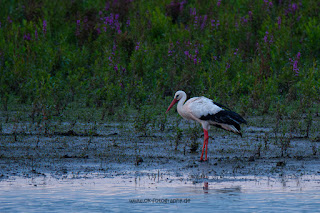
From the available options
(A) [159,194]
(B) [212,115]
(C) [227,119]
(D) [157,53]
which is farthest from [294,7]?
(A) [159,194]

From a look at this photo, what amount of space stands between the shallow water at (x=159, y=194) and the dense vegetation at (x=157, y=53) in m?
4.64

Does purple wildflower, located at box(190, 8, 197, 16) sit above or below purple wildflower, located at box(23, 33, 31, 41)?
above

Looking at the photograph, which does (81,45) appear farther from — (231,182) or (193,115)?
(231,182)

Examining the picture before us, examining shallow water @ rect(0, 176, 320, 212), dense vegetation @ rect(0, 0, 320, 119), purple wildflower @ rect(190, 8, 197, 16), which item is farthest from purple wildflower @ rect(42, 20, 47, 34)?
shallow water @ rect(0, 176, 320, 212)

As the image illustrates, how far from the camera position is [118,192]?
7.17 meters

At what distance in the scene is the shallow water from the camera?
6492mm

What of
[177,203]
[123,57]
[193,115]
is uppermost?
[123,57]

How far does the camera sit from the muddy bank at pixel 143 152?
8.43 m

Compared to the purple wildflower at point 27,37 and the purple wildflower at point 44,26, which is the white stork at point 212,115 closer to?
the purple wildflower at point 44,26

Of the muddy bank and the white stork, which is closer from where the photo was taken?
the muddy bank

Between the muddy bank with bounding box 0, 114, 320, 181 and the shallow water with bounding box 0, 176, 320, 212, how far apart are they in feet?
1.19

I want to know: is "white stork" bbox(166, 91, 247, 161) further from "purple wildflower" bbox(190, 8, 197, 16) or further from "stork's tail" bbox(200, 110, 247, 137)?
"purple wildflower" bbox(190, 8, 197, 16)

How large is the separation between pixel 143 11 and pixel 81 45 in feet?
8.10

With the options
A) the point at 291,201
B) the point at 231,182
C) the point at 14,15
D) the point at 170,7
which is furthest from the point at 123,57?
the point at 291,201
